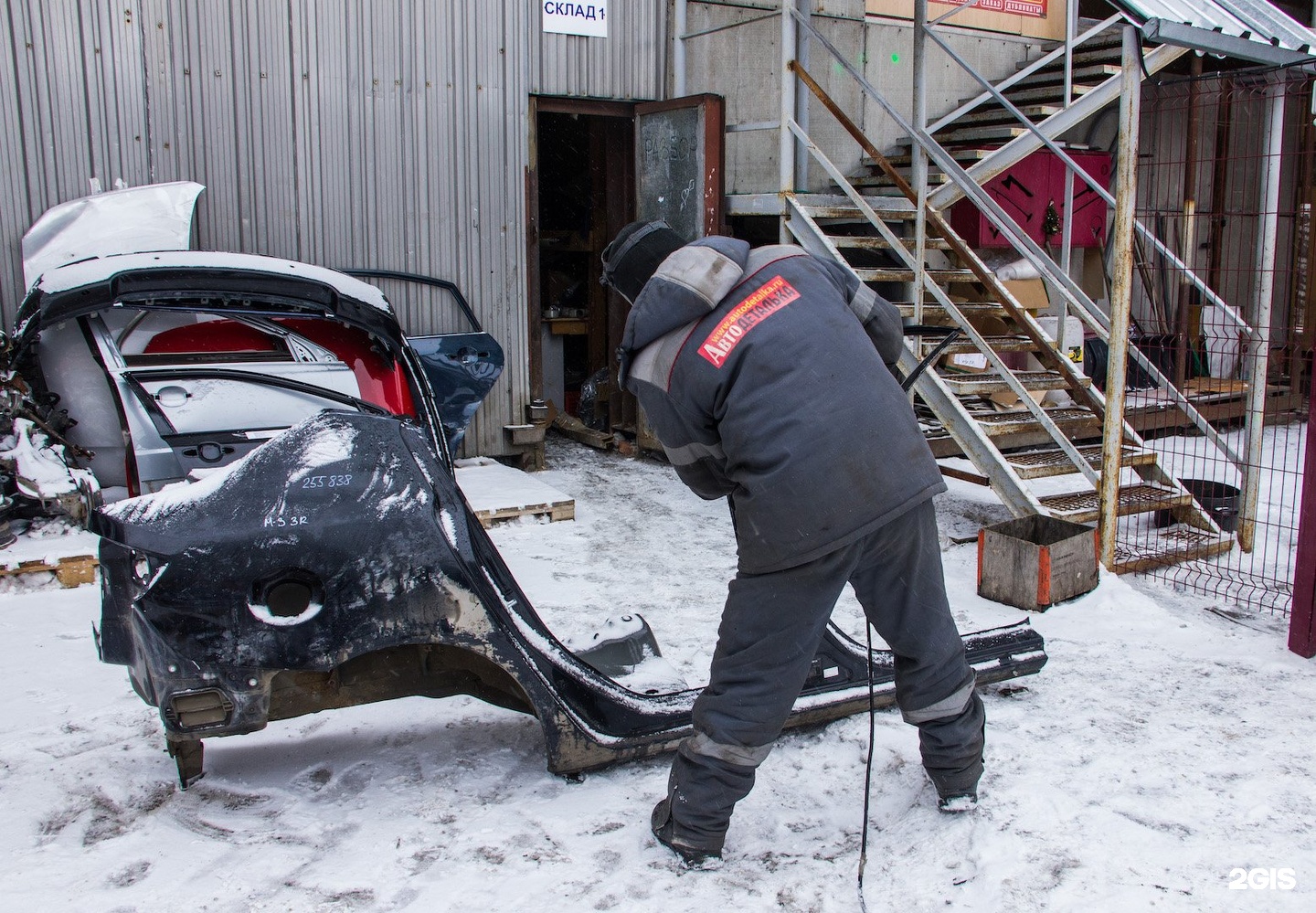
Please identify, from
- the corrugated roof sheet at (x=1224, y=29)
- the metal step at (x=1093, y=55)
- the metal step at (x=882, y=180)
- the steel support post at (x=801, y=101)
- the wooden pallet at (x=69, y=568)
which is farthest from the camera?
the metal step at (x=1093, y=55)

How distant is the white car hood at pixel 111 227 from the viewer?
5.89 meters

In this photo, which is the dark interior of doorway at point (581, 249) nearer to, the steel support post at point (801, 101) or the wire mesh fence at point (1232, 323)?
the steel support post at point (801, 101)

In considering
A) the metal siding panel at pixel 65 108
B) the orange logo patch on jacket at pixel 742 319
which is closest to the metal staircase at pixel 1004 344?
the orange logo patch on jacket at pixel 742 319

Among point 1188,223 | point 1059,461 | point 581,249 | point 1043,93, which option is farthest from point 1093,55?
point 1059,461

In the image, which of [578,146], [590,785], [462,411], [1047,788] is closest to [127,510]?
[590,785]

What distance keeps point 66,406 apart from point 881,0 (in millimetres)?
7675

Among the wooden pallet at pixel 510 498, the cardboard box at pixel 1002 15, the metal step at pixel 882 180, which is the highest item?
the cardboard box at pixel 1002 15

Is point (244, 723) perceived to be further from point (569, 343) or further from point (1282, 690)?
point (569, 343)

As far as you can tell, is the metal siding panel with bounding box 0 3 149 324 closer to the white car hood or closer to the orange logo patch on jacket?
the white car hood

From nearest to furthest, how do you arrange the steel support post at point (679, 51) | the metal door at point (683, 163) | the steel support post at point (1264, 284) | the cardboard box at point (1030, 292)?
1. the steel support post at point (1264, 284)
2. the metal door at point (683, 163)
3. the steel support post at point (679, 51)
4. the cardboard box at point (1030, 292)

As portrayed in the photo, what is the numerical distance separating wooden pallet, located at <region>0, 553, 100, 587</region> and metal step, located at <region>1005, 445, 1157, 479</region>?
193 inches

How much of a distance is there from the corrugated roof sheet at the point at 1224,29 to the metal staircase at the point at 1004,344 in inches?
15.6

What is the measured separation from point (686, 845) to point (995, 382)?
171 inches

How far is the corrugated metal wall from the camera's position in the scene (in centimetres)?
647
